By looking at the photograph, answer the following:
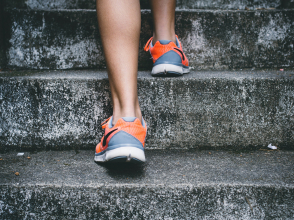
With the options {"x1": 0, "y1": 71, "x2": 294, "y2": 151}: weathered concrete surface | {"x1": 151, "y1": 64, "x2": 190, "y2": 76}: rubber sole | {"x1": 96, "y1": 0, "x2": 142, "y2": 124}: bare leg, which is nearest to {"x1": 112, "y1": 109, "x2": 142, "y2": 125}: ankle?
{"x1": 96, "y1": 0, "x2": 142, "y2": 124}: bare leg

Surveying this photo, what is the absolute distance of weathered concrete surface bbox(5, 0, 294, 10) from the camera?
1443 mm

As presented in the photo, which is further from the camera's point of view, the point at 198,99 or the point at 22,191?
the point at 198,99

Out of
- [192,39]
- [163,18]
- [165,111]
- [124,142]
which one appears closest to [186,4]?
[192,39]

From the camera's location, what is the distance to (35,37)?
46.2 inches

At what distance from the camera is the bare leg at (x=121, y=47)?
837mm

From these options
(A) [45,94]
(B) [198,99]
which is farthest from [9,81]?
Answer: (B) [198,99]

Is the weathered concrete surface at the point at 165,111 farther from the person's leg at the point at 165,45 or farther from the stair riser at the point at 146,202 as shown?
the stair riser at the point at 146,202

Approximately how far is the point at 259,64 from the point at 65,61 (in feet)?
3.48

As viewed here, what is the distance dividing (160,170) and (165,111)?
29cm

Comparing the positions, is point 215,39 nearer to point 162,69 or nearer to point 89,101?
point 162,69

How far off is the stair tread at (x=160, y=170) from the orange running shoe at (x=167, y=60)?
369 mm

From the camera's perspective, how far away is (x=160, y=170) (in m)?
0.82

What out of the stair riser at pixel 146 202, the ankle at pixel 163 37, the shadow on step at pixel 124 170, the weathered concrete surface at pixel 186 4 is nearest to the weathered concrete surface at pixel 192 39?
the ankle at pixel 163 37

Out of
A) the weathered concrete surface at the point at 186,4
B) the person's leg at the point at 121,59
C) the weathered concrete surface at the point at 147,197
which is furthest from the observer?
the weathered concrete surface at the point at 186,4
